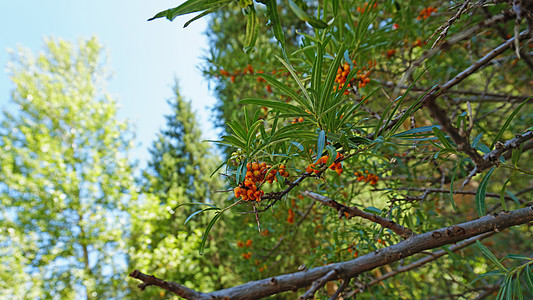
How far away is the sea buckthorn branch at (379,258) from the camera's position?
581 mm

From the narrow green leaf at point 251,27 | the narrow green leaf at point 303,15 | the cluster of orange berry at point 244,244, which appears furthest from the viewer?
the cluster of orange berry at point 244,244

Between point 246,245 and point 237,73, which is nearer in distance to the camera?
point 237,73

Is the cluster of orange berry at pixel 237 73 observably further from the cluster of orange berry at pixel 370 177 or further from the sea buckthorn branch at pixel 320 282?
the sea buckthorn branch at pixel 320 282

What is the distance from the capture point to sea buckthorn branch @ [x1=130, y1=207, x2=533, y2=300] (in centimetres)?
58

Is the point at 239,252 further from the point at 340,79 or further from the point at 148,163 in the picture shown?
the point at 148,163

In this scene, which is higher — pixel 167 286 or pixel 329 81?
pixel 329 81

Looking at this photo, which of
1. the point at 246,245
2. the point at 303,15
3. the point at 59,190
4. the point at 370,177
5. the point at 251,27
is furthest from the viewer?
the point at 59,190

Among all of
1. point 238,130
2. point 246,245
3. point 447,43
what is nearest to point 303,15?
point 238,130

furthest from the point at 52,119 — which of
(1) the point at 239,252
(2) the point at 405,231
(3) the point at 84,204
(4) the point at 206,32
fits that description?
(2) the point at 405,231

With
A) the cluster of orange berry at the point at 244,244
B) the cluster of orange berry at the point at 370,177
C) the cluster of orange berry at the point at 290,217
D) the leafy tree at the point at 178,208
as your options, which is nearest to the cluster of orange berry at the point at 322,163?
the cluster of orange berry at the point at 370,177

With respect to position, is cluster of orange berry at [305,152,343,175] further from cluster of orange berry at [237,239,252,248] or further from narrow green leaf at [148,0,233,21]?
cluster of orange berry at [237,239,252,248]

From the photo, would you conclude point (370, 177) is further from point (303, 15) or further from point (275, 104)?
Answer: point (303, 15)

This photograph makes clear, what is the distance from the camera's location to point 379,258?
2.14ft

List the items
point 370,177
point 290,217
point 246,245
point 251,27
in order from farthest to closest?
point 246,245 < point 290,217 < point 370,177 < point 251,27
